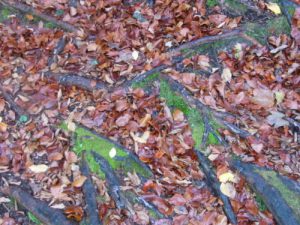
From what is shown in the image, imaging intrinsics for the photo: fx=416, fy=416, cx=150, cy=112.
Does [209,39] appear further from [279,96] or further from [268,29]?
[279,96]

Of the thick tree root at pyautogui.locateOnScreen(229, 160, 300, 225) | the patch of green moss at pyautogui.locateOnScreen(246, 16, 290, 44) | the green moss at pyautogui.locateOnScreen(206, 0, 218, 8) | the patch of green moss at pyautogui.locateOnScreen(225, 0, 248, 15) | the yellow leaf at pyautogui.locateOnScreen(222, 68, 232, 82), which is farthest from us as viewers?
the green moss at pyautogui.locateOnScreen(206, 0, 218, 8)

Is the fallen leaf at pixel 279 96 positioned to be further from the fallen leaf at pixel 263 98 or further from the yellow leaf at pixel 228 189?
the yellow leaf at pixel 228 189

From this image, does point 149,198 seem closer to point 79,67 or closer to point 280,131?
point 280,131

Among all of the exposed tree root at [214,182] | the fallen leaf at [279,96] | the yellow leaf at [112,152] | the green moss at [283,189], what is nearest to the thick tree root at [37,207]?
the yellow leaf at [112,152]

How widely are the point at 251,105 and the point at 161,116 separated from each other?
106cm

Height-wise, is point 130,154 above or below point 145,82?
below

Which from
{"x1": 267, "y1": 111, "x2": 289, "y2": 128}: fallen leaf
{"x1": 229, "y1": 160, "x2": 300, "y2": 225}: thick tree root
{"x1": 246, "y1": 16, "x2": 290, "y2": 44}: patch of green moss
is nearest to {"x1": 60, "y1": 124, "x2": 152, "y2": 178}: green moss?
{"x1": 229, "y1": 160, "x2": 300, "y2": 225}: thick tree root

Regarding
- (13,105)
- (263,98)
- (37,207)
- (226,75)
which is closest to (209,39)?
(226,75)

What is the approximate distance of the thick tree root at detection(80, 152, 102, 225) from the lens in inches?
169

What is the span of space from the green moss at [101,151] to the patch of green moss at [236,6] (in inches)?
104

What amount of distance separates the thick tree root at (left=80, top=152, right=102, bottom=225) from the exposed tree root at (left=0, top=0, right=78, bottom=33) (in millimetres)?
Answer: 2389

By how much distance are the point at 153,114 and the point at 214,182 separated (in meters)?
1.13

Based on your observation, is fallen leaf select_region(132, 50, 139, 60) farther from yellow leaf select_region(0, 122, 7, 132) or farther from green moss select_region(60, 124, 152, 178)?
yellow leaf select_region(0, 122, 7, 132)

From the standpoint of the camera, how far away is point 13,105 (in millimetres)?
5426
